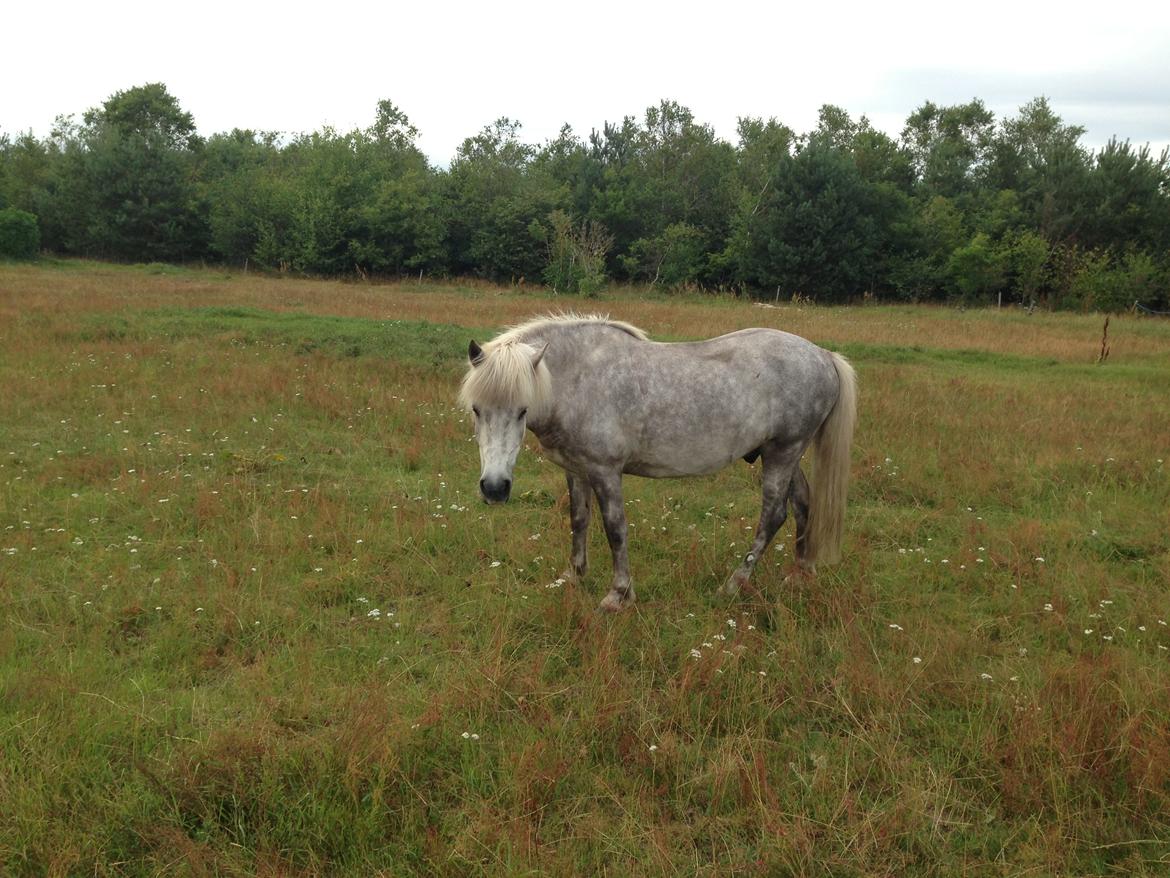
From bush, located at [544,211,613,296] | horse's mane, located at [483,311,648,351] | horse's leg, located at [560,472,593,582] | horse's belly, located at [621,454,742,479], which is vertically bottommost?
horse's leg, located at [560,472,593,582]

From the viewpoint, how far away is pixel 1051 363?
15875mm

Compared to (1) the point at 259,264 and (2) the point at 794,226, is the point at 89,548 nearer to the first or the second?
(2) the point at 794,226

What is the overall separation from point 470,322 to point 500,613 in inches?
586

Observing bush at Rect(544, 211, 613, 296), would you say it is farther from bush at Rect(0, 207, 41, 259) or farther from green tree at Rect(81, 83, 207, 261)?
bush at Rect(0, 207, 41, 259)

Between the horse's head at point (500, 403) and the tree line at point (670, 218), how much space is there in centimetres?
2721

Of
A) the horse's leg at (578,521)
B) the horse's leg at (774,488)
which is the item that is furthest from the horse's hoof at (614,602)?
the horse's leg at (774,488)

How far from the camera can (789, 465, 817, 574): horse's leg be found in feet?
19.3

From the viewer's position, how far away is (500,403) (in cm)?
459

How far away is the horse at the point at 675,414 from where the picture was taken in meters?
5.09

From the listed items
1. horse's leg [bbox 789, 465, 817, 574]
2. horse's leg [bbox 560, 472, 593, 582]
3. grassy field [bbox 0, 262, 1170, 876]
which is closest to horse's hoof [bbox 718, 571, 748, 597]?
grassy field [bbox 0, 262, 1170, 876]

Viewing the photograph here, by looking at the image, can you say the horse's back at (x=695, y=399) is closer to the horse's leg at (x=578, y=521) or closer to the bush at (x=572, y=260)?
the horse's leg at (x=578, y=521)

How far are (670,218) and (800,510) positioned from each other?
41.7m

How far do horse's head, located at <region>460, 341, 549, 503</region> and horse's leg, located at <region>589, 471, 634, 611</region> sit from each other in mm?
809

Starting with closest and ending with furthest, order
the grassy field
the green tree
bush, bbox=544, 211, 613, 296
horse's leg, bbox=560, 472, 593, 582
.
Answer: the grassy field < horse's leg, bbox=560, 472, 593, 582 < bush, bbox=544, 211, 613, 296 < the green tree
